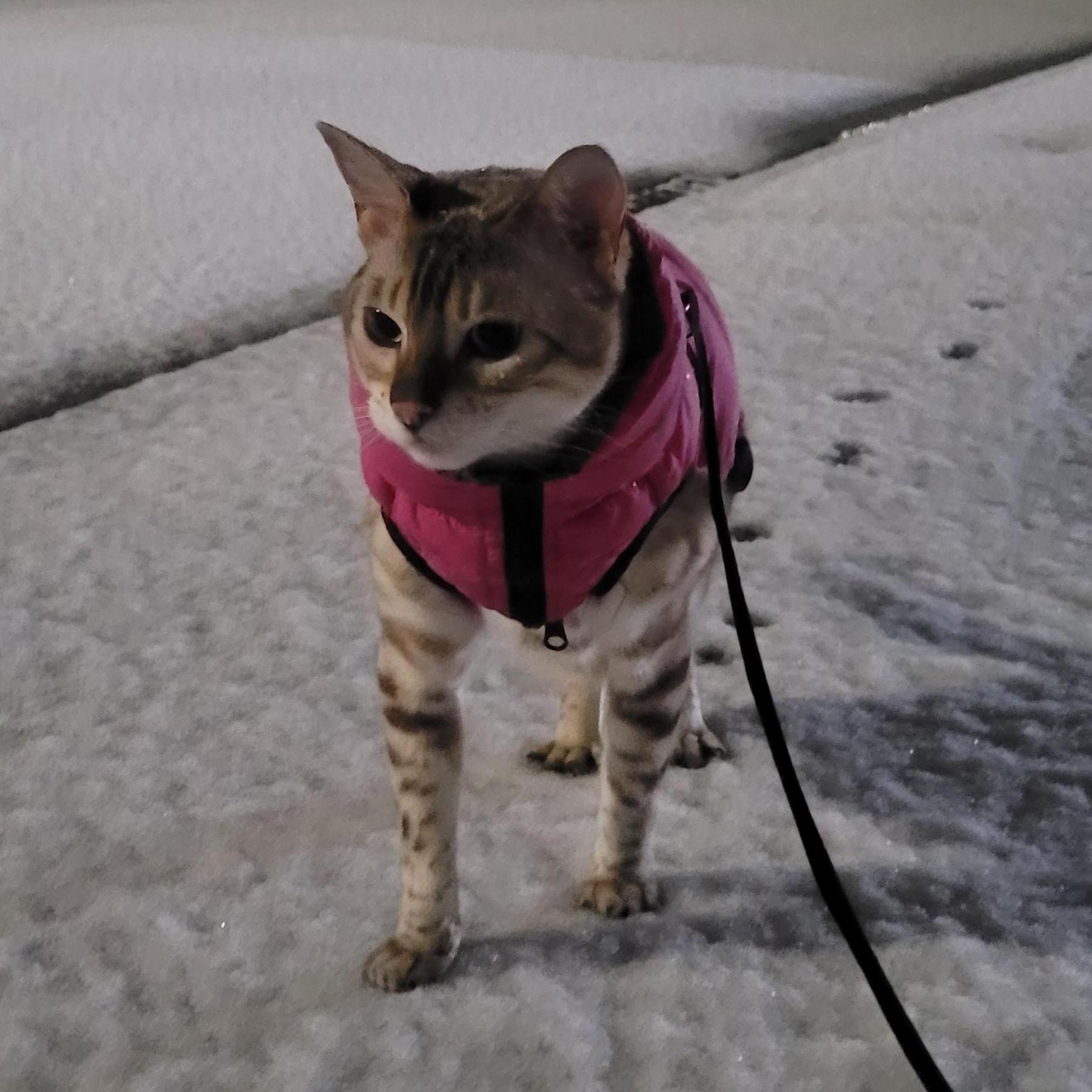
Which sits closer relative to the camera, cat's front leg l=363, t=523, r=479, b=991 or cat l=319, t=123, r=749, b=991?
cat l=319, t=123, r=749, b=991

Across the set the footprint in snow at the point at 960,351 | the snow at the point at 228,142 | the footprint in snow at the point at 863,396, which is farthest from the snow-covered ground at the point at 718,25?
the footprint in snow at the point at 863,396

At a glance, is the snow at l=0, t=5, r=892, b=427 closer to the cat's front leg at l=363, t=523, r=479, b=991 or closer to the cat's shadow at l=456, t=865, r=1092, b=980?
the cat's front leg at l=363, t=523, r=479, b=991

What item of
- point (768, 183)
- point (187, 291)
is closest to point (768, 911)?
point (187, 291)

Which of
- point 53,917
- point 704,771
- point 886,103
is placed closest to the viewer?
point 53,917

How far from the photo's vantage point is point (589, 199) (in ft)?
Result: 1.98

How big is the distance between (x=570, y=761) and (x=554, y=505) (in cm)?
38

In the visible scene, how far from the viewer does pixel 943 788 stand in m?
0.92

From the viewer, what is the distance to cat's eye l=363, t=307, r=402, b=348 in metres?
0.62

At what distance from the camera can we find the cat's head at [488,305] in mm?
590

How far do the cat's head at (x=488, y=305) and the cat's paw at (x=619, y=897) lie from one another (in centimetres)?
37

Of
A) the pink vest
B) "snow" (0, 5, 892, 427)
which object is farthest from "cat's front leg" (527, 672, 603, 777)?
"snow" (0, 5, 892, 427)

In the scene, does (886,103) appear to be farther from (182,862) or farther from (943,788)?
(182,862)

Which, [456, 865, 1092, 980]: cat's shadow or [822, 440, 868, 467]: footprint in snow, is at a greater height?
[822, 440, 868, 467]: footprint in snow

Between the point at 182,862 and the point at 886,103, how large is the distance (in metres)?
2.51
